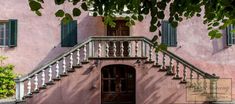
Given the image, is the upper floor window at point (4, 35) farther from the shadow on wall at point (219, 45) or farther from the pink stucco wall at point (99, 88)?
the shadow on wall at point (219, 45)

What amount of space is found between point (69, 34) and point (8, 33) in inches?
103

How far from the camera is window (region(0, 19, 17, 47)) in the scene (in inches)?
717

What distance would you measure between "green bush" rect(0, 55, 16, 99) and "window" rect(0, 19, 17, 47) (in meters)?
1.10

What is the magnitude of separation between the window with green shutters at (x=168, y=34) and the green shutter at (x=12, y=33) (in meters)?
6.28

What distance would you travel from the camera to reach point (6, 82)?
58.1 feet

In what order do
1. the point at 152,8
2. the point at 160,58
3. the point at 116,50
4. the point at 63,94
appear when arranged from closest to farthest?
the point at 152,8 < the point at 63,94 < the point at 116,50 < the point at 160,58

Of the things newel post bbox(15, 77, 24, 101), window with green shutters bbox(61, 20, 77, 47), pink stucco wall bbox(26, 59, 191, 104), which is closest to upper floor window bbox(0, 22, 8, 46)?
window with green shutters bbox(61, 20, 77, 47)

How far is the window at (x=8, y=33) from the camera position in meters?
18.2

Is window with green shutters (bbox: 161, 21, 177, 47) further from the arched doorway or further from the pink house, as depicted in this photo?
the arched doorway

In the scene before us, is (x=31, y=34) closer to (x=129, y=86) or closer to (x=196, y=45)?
(x=129, y=86)

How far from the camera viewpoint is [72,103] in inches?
581

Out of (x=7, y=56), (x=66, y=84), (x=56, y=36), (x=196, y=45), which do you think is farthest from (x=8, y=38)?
(x=196, y=45)

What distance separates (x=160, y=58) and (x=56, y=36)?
4514mm

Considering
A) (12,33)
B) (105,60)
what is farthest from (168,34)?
(12,33)
